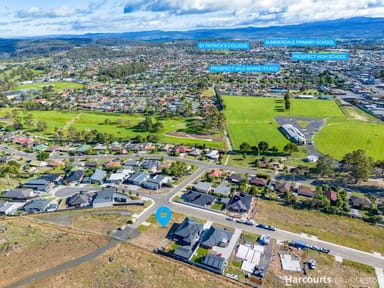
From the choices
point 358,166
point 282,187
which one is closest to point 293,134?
point 358,166

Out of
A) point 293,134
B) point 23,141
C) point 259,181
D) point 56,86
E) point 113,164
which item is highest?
point 56,86

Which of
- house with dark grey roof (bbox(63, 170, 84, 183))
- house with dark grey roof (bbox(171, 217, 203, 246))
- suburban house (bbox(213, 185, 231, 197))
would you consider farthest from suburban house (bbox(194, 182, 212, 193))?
house with dark grey roof (bbox(63, 170, 84, 183))

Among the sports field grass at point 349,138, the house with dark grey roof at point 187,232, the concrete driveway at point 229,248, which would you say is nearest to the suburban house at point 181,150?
the house with dark grey roof at point 187,232

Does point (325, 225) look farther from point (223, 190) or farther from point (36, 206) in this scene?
point (36, 206)

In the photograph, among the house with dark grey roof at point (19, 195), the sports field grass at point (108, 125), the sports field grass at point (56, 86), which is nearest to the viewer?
the house with dark grey roof at point (19, 195)

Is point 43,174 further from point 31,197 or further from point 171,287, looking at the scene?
point 171,287

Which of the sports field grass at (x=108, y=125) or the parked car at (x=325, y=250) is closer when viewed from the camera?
the parked car at (x=325, y=250)

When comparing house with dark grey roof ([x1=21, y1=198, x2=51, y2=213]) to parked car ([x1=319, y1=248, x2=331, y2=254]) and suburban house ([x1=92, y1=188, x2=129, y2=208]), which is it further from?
parked car ([x1=319, y1=248, x2=331, y2=254])

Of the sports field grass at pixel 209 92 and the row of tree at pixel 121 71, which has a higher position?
the row of tree at pixel 121 71

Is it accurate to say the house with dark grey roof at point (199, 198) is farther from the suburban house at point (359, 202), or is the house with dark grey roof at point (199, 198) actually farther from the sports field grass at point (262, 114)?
the sports field grass at point (262, 114)
